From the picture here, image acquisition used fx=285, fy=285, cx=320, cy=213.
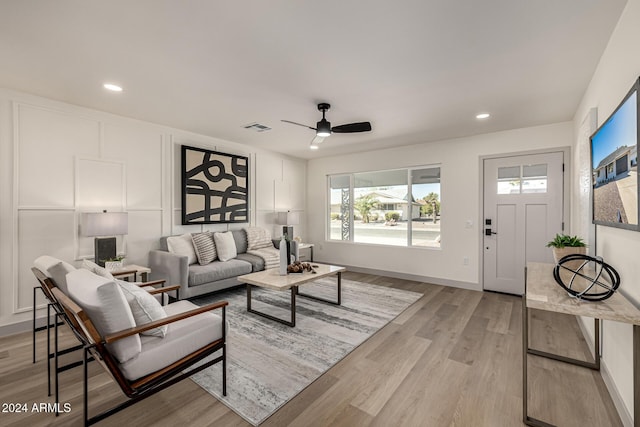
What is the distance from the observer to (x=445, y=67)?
250 centimetres

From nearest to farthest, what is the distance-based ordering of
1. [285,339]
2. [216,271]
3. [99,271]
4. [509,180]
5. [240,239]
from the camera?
1. [99,271]
2. [285,339]
3. [216,271]
4. [509,180]
5. [240,239]

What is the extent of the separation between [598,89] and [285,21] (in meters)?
2.66

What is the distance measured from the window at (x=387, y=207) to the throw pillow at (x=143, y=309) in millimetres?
4559

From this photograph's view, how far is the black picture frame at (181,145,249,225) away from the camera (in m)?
4.55

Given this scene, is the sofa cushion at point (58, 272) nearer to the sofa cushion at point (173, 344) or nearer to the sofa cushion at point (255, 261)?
the sofa cushion at point (173, 344)

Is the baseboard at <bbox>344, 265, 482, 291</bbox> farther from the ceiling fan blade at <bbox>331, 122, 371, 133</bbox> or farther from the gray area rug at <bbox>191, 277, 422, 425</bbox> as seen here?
the ceiling fan blade at <bbox>331, 122, 371, 133</bbox>

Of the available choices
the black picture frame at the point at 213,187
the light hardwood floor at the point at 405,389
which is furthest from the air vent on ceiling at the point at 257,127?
the light hardwood floor at the point at 405,389

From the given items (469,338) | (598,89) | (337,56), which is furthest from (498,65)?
(469,338)

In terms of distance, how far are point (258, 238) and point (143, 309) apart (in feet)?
11.6

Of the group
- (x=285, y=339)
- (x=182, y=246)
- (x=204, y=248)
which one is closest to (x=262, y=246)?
(x=204, y=248)

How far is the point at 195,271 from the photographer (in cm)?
389

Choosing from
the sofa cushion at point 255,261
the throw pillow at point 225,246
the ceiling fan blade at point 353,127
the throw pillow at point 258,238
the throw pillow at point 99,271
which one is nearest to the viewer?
the throw pillow at point 99,271

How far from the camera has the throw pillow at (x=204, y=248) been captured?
4.27 meters

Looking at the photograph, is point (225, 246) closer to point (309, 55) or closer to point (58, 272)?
point (58, 272)
